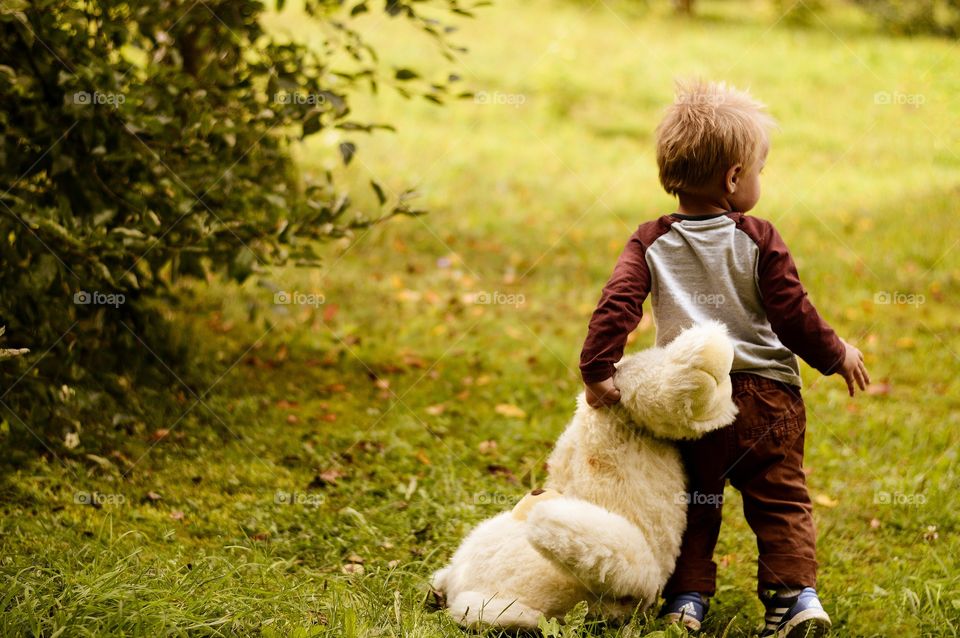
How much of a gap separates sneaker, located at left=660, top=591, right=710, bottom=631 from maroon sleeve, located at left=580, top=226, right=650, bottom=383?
698 mm

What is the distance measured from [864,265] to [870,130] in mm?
3939

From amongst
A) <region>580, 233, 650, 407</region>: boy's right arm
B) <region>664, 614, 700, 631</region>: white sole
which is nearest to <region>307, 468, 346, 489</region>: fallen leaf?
<region>580, 233, 650, 407</region>: boy's right arm

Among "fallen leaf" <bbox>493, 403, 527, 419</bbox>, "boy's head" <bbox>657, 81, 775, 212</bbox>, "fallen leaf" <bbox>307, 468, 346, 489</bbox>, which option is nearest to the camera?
"boy's head" <bbox>657, 81, 775, 212</bbox>

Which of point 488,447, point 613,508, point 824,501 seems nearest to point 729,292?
point 613,508

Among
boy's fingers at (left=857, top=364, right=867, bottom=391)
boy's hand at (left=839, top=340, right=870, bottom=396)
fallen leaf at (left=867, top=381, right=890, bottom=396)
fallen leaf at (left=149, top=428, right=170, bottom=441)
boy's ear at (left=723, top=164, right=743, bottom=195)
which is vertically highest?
boy's ear at (left=723, top=164, right=743, bottom=195)

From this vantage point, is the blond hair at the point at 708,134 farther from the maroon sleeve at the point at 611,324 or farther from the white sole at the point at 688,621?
the white sole at the point at 688,621

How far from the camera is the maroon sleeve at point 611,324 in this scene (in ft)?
8.45

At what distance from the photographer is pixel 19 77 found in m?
3.61

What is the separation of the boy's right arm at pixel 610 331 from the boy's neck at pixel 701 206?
0.88 ft

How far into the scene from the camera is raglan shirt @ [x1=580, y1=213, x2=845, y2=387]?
264 cm

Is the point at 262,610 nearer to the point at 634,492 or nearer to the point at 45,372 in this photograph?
the point at 634,492

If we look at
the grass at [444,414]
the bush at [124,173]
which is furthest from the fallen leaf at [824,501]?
the bush at [124,173]

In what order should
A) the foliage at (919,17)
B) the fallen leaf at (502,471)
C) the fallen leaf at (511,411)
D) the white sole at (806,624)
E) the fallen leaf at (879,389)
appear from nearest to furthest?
the white sole at (806,624) → the fallen leaf at (502,471) → the fallen leaf at (511,411) → the fallen leaf at (879,389) → the foliage at (919,17)

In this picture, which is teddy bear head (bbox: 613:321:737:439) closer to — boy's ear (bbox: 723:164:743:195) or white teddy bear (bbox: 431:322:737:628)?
white teddy bear (bbox: 431:322:737:628)
